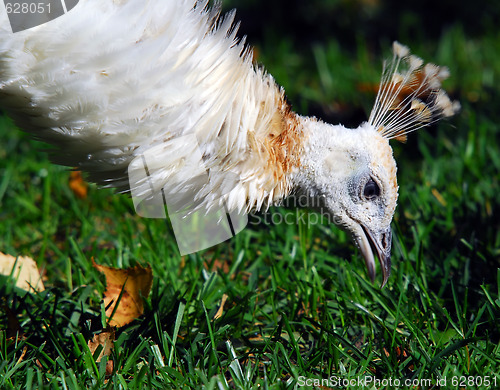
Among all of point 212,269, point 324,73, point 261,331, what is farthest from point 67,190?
point 324,73

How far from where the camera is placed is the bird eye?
2.23 m

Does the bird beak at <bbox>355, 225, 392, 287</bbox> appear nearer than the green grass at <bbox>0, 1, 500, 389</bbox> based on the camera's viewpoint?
No

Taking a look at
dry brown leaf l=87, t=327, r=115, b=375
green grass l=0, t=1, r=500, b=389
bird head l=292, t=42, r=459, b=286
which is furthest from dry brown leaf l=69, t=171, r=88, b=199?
bird head l=292, t=42, r=459, b=286

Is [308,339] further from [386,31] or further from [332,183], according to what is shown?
[386,31]

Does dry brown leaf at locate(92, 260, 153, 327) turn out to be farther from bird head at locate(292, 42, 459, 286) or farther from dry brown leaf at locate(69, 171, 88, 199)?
dry brown leaf at locate(69, 171, 88, 199)

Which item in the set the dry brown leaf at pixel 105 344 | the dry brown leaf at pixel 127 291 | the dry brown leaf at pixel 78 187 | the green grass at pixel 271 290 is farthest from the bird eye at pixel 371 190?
the dry brown leaf at pixel 78 187

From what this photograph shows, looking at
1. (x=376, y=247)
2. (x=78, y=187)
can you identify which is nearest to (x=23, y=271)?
(x=78, y=187)

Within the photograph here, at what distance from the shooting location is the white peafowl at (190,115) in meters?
1.82

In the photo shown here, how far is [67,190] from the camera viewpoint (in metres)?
3.34

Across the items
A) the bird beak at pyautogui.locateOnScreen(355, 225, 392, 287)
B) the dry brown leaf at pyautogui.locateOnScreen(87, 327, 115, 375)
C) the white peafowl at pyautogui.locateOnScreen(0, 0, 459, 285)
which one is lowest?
the dry brown leaf at pyautogui.locateOnScreen(87, 327, 115, 375)

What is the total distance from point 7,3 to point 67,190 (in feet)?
5.47

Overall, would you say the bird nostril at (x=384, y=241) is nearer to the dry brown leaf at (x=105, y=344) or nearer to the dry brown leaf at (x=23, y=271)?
the dry brown leaf at (x=105, y=344)

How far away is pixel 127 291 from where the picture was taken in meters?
2.34

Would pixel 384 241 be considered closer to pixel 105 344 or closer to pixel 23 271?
pixel 105 344
